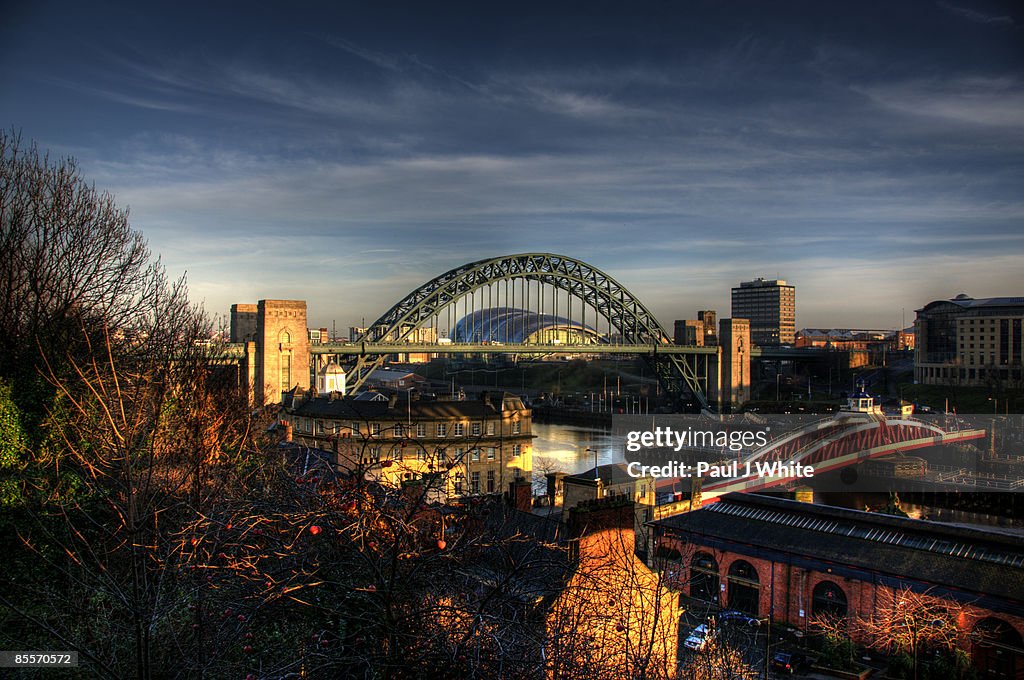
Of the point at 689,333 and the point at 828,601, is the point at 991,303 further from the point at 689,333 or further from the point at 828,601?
the point at 828,601

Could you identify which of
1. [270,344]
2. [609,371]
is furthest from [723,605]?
[609,371]

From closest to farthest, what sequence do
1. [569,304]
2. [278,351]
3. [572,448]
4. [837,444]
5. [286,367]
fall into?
[837,444] < [278,351] < [286,367] < [572,448] < [569,304]

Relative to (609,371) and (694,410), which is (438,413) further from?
(609,371)

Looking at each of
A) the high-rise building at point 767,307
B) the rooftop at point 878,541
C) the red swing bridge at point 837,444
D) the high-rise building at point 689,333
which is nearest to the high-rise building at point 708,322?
the high-rise building at point 689,333

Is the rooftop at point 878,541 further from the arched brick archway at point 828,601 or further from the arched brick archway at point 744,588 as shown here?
the arched brick archway at point 828,601

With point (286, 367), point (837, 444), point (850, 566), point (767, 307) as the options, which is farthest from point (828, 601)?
point (767, 307)

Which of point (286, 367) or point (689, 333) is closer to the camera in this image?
point (286, 367)

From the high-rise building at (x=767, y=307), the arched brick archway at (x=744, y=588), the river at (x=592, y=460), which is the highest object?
the high-rise building at (x=767, y=307)
